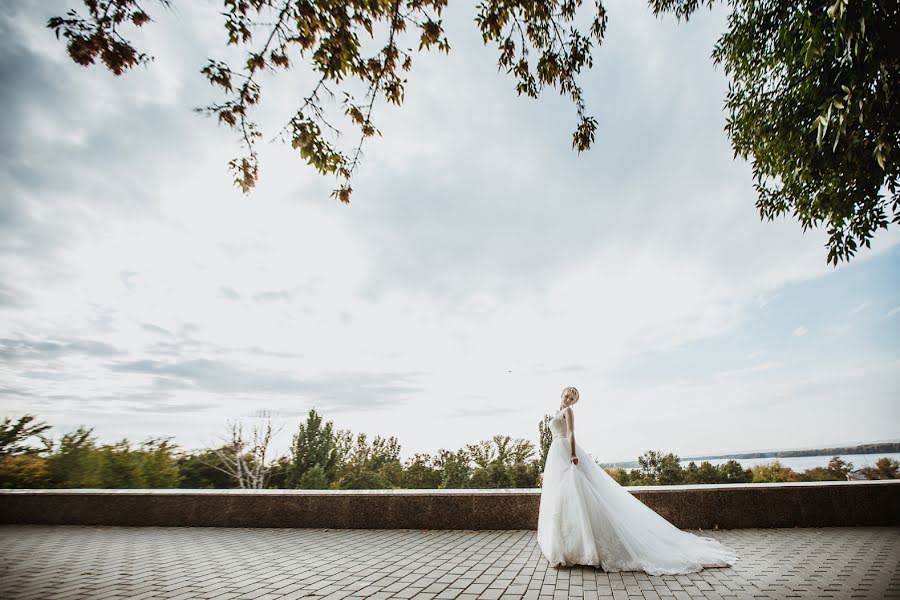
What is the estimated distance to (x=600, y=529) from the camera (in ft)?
14.2

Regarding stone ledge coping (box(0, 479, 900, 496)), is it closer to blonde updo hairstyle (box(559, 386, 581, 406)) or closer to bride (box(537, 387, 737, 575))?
bride (box(537, 387, 737, 575))

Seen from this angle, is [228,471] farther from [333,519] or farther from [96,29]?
[96,29]

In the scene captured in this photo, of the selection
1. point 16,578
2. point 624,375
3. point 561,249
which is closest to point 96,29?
point 16,578

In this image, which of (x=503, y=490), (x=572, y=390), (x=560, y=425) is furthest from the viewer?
(x=503, y=490)

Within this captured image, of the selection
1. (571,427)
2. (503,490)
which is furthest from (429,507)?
(571,427)

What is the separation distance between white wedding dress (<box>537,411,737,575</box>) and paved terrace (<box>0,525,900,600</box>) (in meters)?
0.15

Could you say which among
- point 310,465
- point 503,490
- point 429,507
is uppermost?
point 503,490

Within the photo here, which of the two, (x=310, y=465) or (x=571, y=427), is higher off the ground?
(x=571, y=427)

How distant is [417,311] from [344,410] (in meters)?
6.65

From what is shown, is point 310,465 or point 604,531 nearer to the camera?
point 604,531

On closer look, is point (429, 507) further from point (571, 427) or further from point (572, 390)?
point (572, 390)

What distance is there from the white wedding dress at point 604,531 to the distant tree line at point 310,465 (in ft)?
18.8

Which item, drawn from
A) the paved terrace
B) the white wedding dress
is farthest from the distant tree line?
the white wedding dress

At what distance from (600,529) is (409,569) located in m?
2.26
